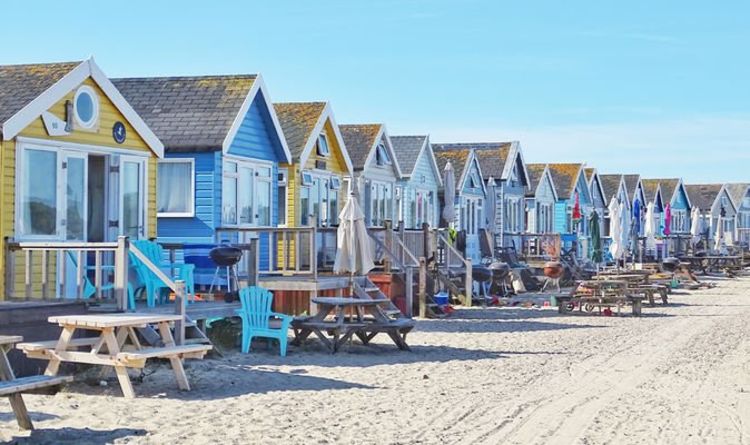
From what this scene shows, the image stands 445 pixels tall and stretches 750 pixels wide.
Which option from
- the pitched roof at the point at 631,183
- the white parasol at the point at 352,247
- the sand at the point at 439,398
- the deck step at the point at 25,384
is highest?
the pitched roof at the point at 631,183

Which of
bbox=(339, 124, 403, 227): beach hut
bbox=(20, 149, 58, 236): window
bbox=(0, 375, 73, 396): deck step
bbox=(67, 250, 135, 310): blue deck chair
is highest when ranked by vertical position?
bbox=(339, 124, 403, 227): beach hut

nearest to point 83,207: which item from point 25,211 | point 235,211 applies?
point 25,211

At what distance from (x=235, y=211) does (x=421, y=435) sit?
41.7 feet

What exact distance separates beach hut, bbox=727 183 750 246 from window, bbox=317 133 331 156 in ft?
191

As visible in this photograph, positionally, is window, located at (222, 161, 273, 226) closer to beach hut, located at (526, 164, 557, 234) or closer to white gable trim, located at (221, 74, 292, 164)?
white gable trim, located at (221, 74, 292, 164)

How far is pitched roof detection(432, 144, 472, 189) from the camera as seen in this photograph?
3628 cm

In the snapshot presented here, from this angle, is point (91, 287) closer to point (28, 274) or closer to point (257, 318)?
point (28, 274)

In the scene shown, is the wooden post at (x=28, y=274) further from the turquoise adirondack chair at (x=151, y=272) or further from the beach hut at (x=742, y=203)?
the beach hut at (x=742, y=203)

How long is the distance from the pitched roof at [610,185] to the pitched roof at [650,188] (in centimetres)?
590

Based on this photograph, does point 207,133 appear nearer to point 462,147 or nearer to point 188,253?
point 188,253

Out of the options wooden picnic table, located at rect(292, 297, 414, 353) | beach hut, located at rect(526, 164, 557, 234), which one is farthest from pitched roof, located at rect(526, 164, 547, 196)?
wooden picnic table, located at rect(292, 297, 414, 353)

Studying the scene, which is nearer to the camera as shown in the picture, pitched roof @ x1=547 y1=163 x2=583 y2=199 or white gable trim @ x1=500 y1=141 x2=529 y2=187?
white gable trim @ x1=500 y1=141 x2=529 y2=187

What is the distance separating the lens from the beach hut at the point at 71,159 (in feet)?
47.9

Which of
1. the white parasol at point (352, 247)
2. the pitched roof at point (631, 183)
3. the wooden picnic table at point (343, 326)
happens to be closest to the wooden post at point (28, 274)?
the wooden picnic table at point (343, 326)
